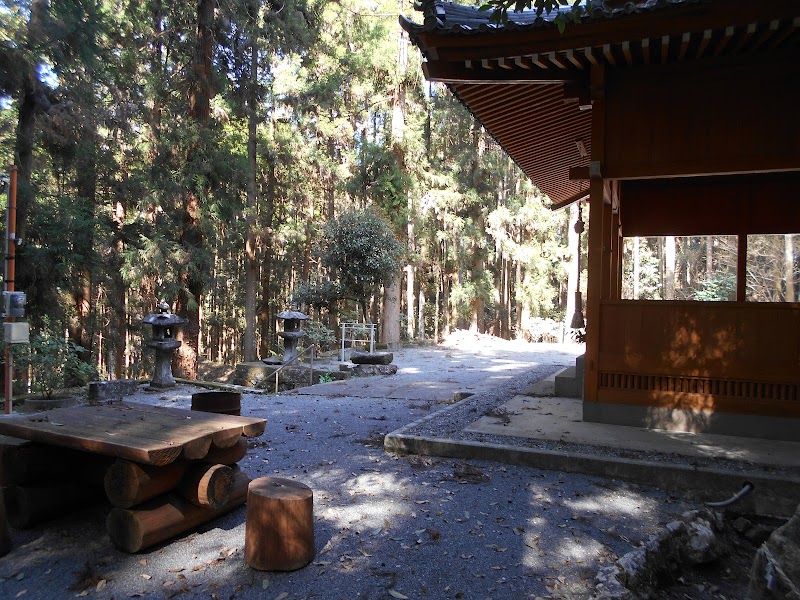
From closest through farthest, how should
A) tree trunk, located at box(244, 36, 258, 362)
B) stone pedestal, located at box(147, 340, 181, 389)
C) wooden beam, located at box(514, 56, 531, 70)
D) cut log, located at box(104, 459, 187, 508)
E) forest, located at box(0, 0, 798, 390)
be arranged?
cut log, located at box(104, 459, 187, 508) < wooden beam, located at box(514, 56, 531, 70) < stone pedestal, located at box(147, 340, 181, 389) < forest, located at box(0, 0, 798, 390) < tree trunk, located at box(244, 36, 258, 362)

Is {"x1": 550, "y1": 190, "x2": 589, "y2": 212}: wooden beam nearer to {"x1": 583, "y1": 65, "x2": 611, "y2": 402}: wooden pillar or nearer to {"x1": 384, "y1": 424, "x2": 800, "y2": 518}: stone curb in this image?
{"x1": 583, "y1": 65, "x2": 611, "y2": 402}: wooden pillar

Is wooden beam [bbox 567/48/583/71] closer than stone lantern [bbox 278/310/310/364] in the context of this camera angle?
Yes

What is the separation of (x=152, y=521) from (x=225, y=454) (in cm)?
62

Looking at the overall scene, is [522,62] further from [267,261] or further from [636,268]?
[636,268]

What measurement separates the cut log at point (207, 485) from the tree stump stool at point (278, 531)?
41 centimetres

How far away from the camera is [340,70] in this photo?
19547mm

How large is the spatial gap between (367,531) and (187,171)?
12.4m

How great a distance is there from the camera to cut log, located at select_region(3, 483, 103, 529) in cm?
323

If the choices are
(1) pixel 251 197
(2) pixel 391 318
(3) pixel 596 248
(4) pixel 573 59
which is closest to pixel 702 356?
(3) pixel 596 248

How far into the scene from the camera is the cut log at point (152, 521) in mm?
2875

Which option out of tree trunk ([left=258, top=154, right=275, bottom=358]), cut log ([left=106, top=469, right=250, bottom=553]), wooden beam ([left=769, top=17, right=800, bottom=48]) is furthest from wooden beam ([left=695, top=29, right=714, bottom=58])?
tree trunk ([left=258, top=154, right=275, bottom=358])

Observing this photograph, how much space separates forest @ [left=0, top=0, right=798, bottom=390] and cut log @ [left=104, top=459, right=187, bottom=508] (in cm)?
633

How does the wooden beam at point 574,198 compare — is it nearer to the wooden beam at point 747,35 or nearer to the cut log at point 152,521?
the wooden beam at point 747,35

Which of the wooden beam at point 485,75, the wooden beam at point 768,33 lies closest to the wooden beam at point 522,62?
the wooden beam at point 485,75
